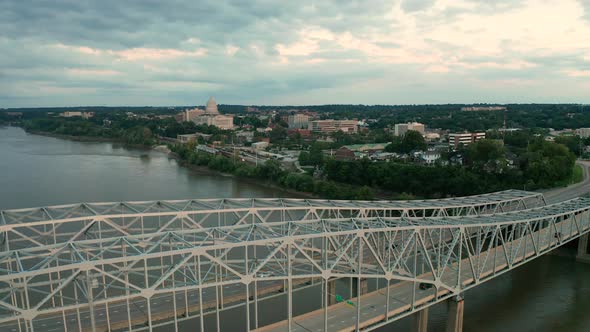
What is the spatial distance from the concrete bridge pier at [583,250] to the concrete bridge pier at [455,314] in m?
7.76

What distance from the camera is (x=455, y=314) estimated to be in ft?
29.9

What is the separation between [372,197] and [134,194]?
11591 millimetres

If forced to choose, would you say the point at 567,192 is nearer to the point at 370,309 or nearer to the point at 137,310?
the point at 370,309

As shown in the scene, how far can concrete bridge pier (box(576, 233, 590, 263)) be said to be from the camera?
14352mm

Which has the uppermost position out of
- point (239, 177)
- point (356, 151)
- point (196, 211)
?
point (196, 211)

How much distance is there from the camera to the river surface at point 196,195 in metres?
10.4

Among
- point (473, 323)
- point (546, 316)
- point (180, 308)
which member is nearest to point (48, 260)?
A: point (180, 308)

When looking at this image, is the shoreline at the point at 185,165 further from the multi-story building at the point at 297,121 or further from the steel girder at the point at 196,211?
the multi-story building at the point at 297,121

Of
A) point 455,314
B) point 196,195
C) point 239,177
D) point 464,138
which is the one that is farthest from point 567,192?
point 464,138

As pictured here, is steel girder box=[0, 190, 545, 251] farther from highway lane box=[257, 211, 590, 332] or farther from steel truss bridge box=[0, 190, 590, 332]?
highway lane box=[257, 211, 590, 332]

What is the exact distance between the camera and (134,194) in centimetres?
2236

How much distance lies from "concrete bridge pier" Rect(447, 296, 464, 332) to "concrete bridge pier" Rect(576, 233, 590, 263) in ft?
25.4

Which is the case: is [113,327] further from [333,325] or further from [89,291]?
[333,325]

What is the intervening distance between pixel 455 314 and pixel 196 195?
1573cm
